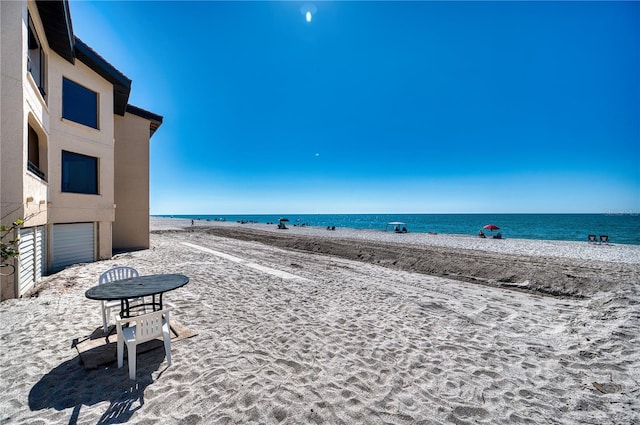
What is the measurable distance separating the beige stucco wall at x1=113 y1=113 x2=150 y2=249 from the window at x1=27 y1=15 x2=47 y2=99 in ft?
21.8

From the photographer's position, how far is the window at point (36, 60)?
27.7 feet

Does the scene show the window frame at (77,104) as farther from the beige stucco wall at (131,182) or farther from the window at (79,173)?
the beige stucco wall at (131,182)

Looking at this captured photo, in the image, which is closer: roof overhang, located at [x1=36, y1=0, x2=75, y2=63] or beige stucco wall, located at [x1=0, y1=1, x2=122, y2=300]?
beige stucco wall, located at [x1=0, y1=1, x2=122, y2=300]

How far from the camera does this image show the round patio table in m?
4.10

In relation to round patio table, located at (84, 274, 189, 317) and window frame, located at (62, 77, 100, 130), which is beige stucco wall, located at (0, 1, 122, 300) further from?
round patio table, located at (84, 274, 189, 317)

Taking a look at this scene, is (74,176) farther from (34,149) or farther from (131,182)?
(131,182)

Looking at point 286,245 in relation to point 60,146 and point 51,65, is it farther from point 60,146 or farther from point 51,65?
point 51,65

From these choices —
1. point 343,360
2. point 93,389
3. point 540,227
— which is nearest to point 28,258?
point 93,389

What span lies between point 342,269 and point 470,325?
676 cm

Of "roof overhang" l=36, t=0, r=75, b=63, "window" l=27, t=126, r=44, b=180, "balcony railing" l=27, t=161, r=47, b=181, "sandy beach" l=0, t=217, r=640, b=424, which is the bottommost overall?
"sandy beach" l=0, t=217, r=640, b=424

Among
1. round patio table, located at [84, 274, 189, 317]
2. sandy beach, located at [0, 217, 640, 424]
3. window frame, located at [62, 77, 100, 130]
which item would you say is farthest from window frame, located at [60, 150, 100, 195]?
round patio table, located at [84, 274, 189, 317]

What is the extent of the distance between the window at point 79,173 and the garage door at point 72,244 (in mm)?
1606

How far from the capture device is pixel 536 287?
943 cm

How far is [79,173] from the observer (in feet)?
38.2
